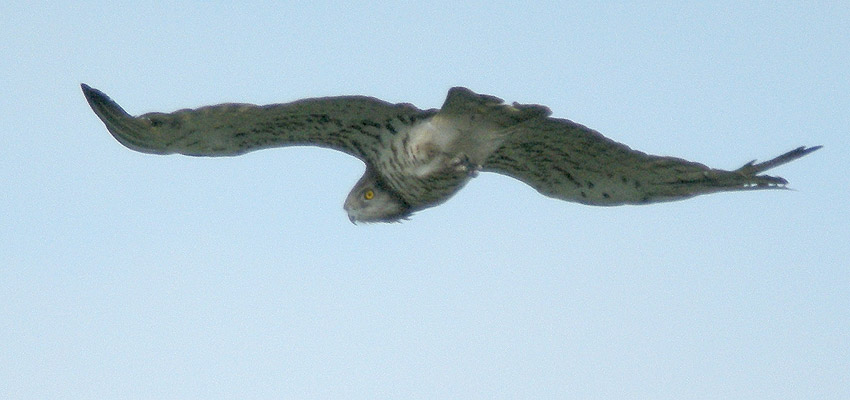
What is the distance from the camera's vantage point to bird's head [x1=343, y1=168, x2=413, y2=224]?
11.3 meters

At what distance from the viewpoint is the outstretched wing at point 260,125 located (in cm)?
1030

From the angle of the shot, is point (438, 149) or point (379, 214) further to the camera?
point (379, 214)

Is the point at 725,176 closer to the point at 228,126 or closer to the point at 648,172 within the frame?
the point at 648,172

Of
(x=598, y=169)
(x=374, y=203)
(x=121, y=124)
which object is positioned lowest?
(x=374, y=203)

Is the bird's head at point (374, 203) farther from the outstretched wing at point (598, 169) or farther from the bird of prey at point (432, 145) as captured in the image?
the outstretched wing at point (598, 169)

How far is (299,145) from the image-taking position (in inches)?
436

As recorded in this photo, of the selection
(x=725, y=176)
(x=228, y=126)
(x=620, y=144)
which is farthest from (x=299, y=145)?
(x=725, y=176)

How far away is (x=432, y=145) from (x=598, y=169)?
160 centimetres

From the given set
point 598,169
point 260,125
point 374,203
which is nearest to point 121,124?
point 260,125

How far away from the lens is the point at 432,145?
34.7ft

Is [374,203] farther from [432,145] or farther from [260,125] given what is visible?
[260,125]

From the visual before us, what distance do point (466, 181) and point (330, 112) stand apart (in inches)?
53.0

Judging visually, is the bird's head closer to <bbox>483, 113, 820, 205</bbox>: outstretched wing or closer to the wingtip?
<bbox>483, 113, 820, 205</bbox>: outstretched wing

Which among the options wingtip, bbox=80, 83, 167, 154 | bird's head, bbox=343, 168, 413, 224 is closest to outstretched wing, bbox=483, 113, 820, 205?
bird's head, bbox=343, 168, 413, 224
